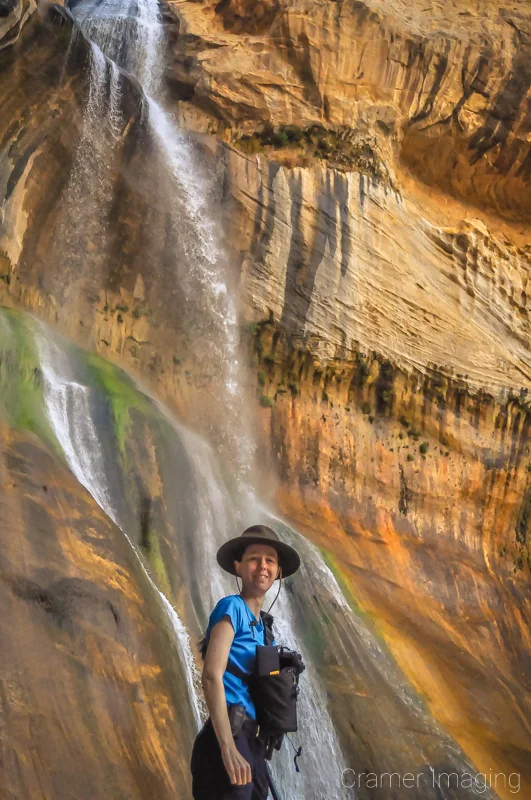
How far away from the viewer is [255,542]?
319 cm

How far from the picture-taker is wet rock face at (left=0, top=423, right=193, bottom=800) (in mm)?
4113

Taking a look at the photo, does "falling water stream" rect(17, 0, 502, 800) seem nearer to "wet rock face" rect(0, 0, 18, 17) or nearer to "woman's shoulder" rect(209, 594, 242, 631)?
"wet rock face" rect(0, 0, 18, 17)

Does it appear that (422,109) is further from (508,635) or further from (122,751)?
(122,751)

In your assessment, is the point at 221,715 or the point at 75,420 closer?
the point at 221,715

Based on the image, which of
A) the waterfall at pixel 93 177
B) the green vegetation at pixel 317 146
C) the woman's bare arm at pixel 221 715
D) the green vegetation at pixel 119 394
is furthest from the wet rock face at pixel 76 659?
the green vegetation at pixel 317 146

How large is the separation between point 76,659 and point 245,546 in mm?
1935

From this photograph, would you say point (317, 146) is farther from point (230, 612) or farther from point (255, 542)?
point (230, 612)

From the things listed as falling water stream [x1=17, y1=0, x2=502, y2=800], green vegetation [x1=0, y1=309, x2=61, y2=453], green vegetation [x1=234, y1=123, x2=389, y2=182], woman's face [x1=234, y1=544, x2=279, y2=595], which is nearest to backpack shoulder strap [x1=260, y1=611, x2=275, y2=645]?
woman's face [x1=234, y1=544, x2=279, y2=595]

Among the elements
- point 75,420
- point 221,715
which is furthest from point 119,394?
point 221,715

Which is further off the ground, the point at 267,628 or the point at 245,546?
the point at 245,546

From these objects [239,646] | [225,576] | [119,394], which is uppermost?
[239,646]

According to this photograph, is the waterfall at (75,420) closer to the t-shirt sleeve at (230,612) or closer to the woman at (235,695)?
the woman at (235,695)

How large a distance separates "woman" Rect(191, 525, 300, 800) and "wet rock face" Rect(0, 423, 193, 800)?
1.56 metres

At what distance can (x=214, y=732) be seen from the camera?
9.21 ft
